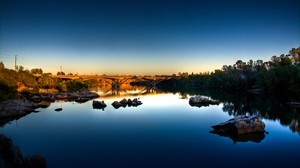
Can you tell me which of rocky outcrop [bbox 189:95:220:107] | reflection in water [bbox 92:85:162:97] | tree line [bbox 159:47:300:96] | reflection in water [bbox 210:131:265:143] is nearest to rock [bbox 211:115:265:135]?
reflection in water [bbox 210:131:265:143]

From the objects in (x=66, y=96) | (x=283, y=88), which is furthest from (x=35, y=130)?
(x=283, y=88)

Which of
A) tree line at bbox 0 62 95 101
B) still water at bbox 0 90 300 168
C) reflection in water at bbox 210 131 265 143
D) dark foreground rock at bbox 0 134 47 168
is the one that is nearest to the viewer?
dark foreground rock at bbox 0 134 47 168

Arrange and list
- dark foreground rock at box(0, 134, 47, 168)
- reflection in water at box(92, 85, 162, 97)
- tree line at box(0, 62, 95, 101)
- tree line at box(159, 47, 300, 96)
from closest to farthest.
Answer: dark foreground rock at box(0, 134, 47, 168), tree line at box(0, 62, 95, 101), tree line at box(159, 47, 300, 96), reflection in water at box(92, 85, 162, 97)

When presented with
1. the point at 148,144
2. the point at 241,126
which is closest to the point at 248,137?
the point at 241,126

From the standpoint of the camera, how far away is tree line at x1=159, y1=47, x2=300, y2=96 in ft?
193

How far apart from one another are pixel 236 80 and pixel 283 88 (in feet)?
89.3

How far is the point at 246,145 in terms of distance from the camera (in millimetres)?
21328

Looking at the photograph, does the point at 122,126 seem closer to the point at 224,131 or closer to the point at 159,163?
the point at 224,131

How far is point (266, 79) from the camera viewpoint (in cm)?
6725

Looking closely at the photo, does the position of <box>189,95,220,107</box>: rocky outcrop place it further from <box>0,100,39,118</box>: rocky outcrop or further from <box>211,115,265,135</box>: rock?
<box>0,100,39,118</box>: rocky outcrop

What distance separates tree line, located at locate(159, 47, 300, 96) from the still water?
1195 inches

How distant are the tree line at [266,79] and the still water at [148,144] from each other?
3034 centimetres

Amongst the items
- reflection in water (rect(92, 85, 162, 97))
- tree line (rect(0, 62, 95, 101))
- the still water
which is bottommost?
the still water

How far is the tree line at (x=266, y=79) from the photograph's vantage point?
58719mm
